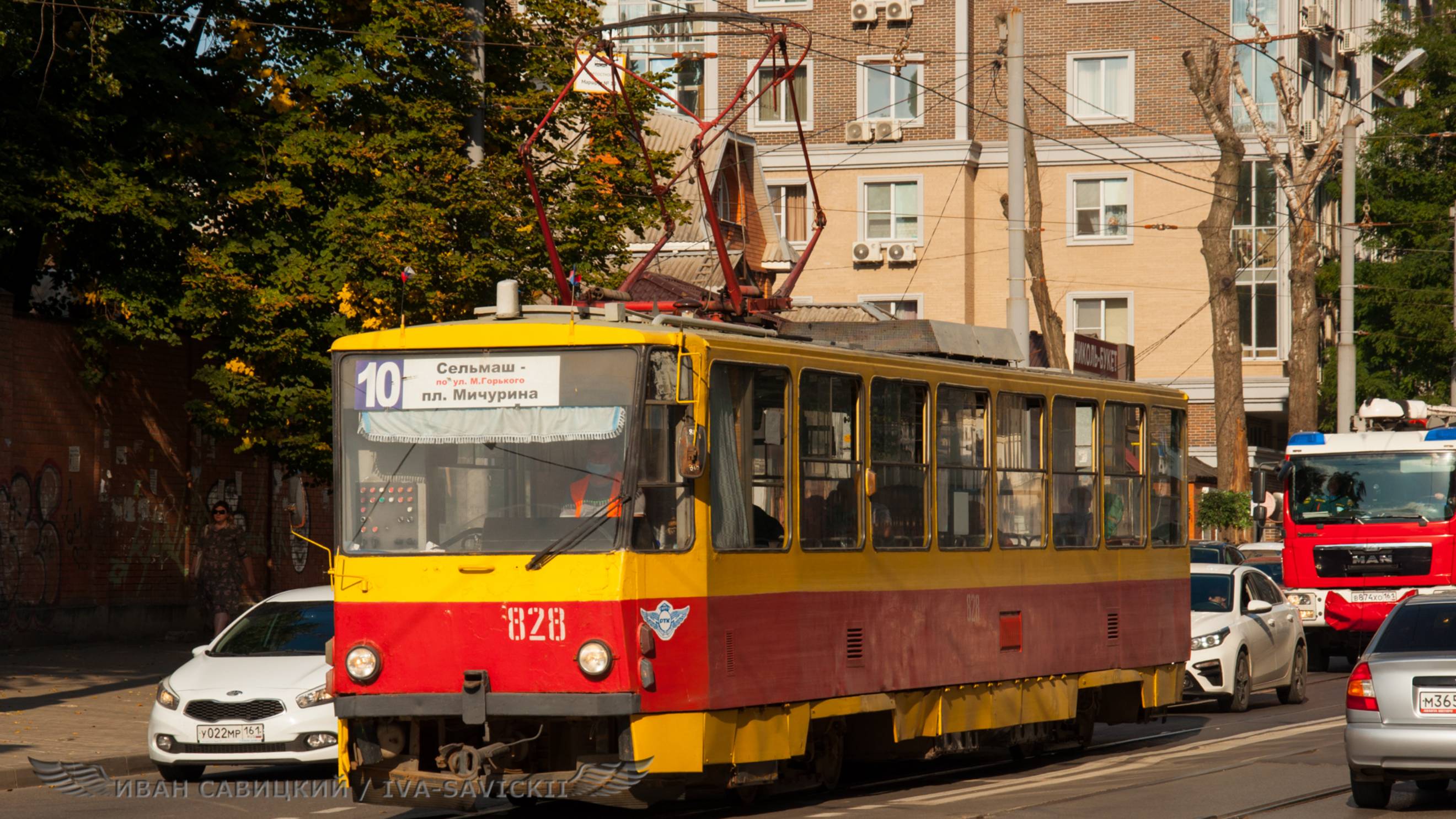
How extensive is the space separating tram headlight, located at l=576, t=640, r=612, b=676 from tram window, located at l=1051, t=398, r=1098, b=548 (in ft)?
18.5

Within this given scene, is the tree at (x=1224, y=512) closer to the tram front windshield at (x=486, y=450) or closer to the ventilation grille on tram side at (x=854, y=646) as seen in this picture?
the ventilation grille on tram side at (x=854, y=646)

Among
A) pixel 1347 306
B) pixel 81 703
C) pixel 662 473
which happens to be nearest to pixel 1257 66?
pixel 1347 306

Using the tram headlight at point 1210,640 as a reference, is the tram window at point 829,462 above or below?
above

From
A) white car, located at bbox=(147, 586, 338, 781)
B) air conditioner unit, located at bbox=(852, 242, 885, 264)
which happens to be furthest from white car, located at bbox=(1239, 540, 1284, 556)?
white car, located at bbox=(147, 586, 338, 781)

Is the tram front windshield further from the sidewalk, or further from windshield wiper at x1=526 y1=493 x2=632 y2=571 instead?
the sidewalk

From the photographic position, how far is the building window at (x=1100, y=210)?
54156 millimetres

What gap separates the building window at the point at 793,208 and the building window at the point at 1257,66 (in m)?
12.1

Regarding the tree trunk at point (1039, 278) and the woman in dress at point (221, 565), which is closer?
the woman in dress at point (221, 565)

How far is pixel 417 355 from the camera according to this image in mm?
11172

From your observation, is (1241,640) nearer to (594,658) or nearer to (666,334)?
(666,334)

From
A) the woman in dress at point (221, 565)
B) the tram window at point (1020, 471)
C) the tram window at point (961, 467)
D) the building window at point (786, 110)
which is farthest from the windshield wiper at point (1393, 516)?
the building window at point (786, 110)

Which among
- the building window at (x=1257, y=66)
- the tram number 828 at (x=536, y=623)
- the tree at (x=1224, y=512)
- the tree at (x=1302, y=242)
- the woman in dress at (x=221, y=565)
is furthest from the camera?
the building window at (x=1257, y=66)

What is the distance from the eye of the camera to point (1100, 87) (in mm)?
54688

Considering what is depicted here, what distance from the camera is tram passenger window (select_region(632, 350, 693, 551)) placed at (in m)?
10.7
